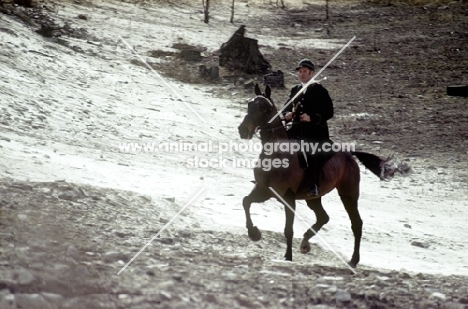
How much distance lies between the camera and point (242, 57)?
83.0 feet

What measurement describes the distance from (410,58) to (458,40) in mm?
4153

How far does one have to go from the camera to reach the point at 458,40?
3152 cm

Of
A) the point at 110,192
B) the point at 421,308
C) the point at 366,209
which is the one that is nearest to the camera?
the point at 421,308

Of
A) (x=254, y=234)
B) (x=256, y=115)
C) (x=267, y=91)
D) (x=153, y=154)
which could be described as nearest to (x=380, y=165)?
(x=254, y=234)

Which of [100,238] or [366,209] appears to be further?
[366,209]

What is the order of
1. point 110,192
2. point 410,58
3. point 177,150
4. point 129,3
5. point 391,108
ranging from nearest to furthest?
1. point 110,192
2. point 177,150
3. point 391,108
4. point 410,58
5. point 129,3

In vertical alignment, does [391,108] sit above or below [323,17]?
below

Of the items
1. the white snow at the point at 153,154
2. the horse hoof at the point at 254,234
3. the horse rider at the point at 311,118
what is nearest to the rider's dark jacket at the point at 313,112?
the horse rider at the point at 311,118

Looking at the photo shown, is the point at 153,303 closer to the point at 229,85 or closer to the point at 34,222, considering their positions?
the point at 34,222

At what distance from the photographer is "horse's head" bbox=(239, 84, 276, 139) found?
26.2 feet

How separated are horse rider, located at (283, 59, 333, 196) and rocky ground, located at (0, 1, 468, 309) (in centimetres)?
126

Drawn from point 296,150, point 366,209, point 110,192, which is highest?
point 296,150

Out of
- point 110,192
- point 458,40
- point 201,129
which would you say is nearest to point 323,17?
point 458,40

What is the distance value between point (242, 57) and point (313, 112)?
16956mm
